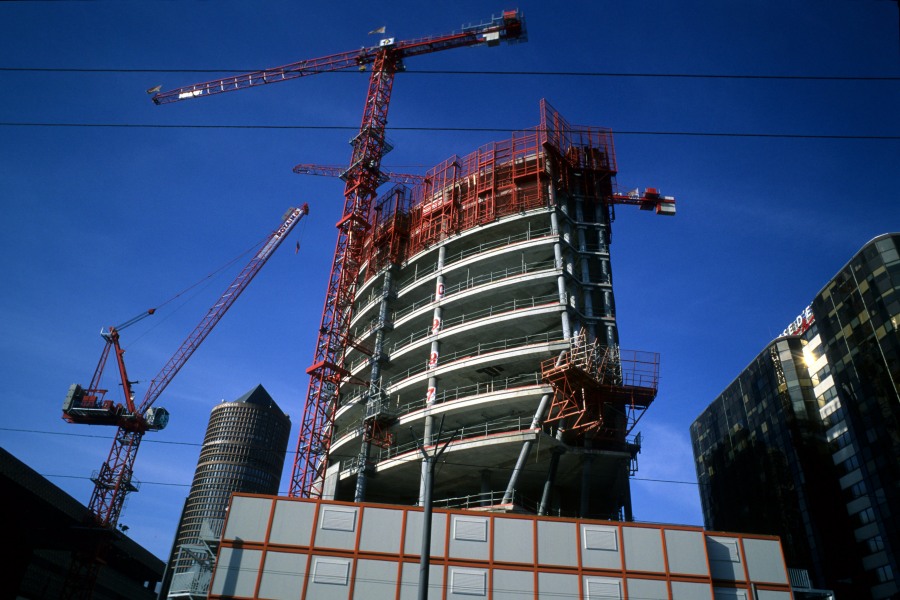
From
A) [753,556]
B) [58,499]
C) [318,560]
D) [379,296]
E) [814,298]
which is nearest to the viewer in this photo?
[318,560]

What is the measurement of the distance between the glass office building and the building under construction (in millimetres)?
28798

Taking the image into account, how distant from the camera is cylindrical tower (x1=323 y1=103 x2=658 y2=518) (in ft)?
147

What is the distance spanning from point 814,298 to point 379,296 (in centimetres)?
A: 6008

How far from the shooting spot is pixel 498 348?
52906mm

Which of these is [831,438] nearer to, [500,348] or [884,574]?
[884,574]

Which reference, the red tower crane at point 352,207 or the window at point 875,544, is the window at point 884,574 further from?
the red tower crane at point 352,207

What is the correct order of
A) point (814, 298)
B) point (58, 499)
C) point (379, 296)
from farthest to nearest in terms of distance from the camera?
point (814, 298) → point (58, 499) → point (379, 296)

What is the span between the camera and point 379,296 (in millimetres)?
63750

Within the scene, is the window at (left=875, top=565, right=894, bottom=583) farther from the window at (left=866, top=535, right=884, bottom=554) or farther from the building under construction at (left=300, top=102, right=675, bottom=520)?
the building under construction at (left=300, top=102, right=675, bottom=520)

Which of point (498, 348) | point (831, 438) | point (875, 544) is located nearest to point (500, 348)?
point (498, 348)

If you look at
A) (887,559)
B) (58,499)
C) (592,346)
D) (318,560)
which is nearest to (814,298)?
(887,559)

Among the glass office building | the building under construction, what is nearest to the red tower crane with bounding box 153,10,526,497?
the building under construction

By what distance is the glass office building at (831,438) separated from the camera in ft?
225

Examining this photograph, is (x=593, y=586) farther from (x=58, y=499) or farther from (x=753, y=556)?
(x=58, y=499)
